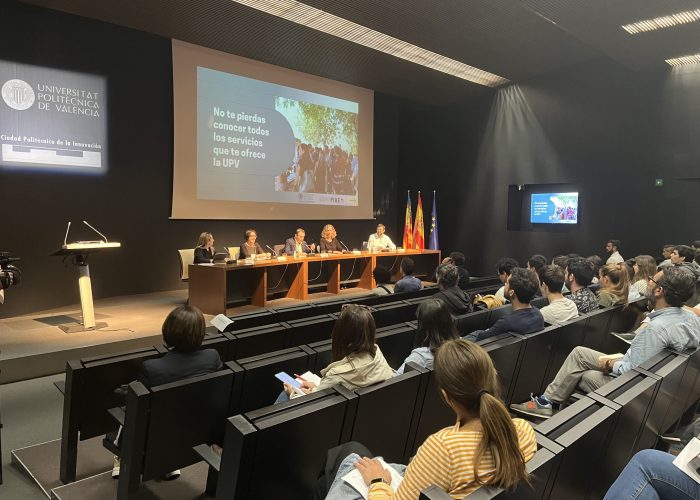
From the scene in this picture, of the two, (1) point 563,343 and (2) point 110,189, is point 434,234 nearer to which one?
(2) point 110,189

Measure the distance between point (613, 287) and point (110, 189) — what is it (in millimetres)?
6338

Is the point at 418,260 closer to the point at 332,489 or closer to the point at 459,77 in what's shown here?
the point at 459,77

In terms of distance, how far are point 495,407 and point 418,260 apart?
8.24 meters

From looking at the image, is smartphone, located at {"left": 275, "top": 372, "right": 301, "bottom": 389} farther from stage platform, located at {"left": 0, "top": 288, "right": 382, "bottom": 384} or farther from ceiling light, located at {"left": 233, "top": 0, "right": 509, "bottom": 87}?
ceiling light, located at {"left": 233, "top": 0, "right": 509, "bottom": 87}

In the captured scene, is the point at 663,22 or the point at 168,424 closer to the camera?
the point at 168,424

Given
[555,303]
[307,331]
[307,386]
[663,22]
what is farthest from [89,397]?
[663,22]

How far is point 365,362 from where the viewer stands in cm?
203


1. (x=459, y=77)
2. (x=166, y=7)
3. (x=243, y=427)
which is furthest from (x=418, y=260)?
(x=243, y=427)

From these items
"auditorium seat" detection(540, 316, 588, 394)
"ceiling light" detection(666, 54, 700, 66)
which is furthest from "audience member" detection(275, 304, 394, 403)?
"ceiling light" detection(666, 54, 700, 66)

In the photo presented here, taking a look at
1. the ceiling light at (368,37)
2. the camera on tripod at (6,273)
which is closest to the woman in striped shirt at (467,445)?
the camera on tripod at (6,273)

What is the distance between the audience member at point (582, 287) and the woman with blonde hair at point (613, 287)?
78 millimetres

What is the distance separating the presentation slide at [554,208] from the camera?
28.6 feet

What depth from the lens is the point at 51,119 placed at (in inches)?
236

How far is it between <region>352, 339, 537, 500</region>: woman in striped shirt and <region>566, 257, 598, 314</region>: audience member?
2.73m
